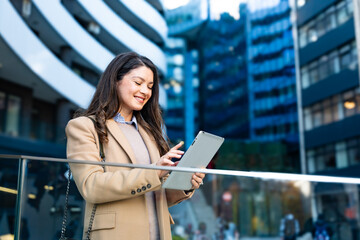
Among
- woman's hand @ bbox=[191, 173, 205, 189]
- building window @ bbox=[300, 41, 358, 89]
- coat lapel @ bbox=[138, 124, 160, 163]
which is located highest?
building window @ bbox=[300, 41, 358, 89]

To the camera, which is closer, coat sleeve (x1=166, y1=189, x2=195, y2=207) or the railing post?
coat sleeve (x1=166, y1=189, x2=195, y2=207)

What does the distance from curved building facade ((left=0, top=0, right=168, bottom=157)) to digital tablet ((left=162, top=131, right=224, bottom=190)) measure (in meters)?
11.5

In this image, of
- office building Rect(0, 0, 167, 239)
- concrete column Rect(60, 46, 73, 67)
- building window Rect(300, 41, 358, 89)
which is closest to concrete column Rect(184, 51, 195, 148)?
building window Rect(300, 41, 358, 89)

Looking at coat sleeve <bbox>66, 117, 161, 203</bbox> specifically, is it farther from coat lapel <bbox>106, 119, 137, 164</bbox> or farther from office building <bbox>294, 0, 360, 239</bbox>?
office building <bbox>294, 0, 360, 239</bbox>

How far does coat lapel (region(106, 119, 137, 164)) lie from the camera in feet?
6.84

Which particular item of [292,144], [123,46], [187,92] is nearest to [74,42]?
[123,46]

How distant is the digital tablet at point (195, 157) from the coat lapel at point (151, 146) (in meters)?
0.22

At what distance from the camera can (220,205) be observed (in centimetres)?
1786

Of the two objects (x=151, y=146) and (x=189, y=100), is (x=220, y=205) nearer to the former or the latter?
(x=151, y=146)

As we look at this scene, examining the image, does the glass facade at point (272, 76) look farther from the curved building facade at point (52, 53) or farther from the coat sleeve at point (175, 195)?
the coat sleeve at point (175, 195)

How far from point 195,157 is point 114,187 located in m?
0.42

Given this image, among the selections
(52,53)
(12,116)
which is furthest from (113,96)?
(12,116)

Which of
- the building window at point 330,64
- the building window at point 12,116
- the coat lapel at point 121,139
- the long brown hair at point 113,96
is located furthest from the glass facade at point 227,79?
the coat lapel at point 121,139

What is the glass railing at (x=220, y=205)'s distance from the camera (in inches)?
102
